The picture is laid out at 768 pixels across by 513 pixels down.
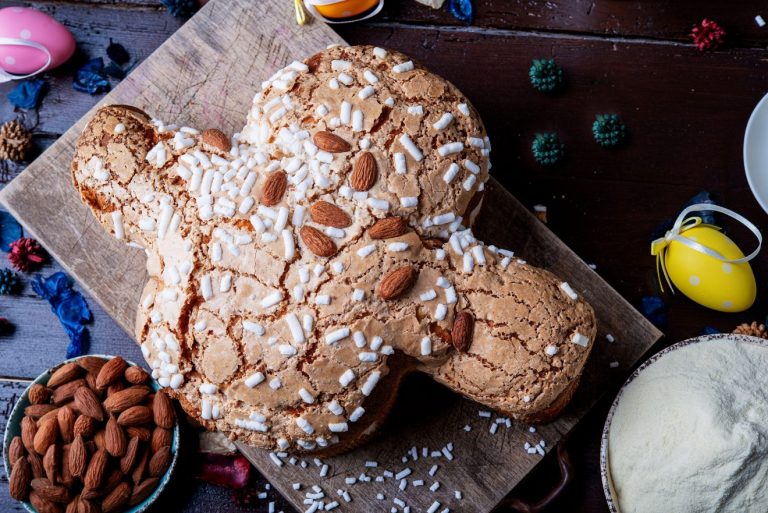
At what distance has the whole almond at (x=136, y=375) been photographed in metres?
1.63

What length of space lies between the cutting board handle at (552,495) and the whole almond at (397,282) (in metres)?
0.61

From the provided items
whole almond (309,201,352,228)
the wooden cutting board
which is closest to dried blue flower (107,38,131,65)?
the wooden cutting board

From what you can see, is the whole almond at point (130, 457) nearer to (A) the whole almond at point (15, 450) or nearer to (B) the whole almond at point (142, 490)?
(B) the whole almond at point (142, 490)

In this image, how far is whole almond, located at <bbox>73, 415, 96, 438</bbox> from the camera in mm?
1573

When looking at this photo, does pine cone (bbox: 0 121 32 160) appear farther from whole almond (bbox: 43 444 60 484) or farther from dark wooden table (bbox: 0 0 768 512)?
whole almond (bbox: 43 444 60 484)

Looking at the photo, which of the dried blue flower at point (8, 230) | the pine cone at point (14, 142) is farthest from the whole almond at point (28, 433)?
the pine cone at point (14, 142)

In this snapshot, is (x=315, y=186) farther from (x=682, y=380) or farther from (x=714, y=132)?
(x=714, y=132)

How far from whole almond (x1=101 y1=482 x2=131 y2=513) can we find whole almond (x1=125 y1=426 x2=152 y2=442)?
106 mm

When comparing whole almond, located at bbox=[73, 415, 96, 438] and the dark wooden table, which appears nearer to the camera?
whole almond, located at bbox=[73, 415, 96, 438]

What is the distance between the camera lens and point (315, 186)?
Answer: 1.34 metres

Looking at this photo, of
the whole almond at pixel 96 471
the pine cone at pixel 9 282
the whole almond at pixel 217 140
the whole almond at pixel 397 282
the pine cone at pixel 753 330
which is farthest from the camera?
the pine cone at pixel 9 282

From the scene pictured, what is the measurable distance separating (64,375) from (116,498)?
0.99 ft

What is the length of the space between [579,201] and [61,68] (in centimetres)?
137

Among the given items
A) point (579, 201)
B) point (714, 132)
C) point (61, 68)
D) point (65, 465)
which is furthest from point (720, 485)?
point (61, 68)
